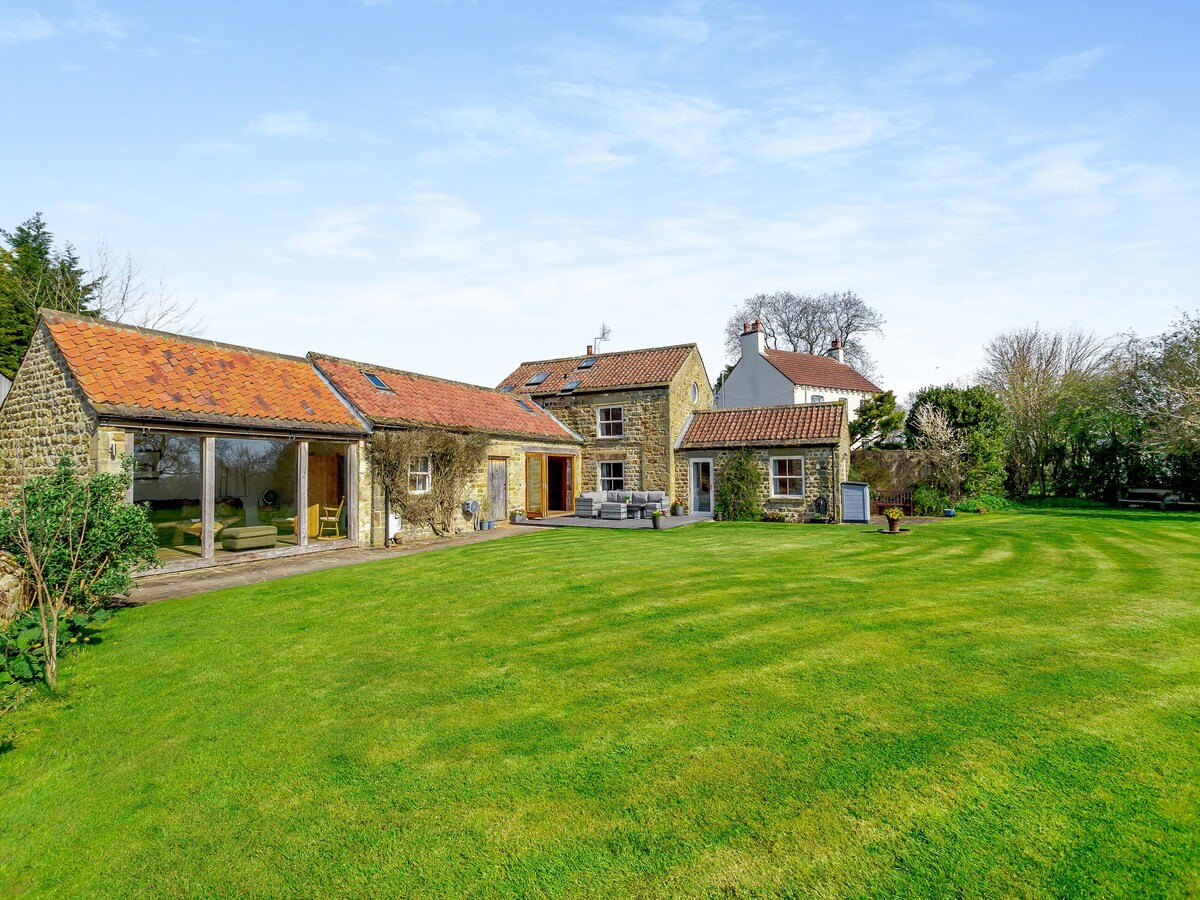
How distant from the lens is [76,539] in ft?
26.1

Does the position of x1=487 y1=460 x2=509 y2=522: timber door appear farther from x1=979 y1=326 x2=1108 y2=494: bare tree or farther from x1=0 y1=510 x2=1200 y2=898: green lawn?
x1=979 y1=326 x2=1108 y2=494: bare tree

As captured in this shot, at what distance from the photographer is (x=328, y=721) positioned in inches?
202

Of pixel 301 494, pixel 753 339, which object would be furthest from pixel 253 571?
pixel 753 339

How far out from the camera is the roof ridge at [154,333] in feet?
42.5

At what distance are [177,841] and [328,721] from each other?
1.53m

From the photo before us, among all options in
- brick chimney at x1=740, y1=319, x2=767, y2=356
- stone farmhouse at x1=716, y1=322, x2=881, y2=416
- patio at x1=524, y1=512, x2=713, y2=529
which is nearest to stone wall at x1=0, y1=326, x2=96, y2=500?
patio at x1=524, y1=512, x2=713, y2=529

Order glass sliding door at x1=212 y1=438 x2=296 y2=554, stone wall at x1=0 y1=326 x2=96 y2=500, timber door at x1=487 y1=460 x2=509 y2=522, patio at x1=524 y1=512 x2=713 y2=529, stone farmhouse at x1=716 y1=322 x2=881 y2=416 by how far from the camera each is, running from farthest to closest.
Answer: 1. stone farmhouse at x1=716 y1=322 x2=881 y2=416
2. timber door at x1=487 y1=460 x2=509 y2=522
3. patio at x1=524 y1=512 x2=713 y2=529
4. glass sliding door at x1=212 y1=438 x2=296 y2=554
5. stone wall at x1=0 y1=326 x2=96 y2=500

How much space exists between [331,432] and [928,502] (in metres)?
22.2

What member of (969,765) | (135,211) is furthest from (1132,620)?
(135,211)

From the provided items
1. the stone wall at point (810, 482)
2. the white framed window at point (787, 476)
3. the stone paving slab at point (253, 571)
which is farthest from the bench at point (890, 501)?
the stone paving slab at point (253, 571)

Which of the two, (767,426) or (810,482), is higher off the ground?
(767,426)

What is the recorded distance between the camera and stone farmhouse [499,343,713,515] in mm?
24594

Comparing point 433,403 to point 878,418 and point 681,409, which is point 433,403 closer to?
point 681,409

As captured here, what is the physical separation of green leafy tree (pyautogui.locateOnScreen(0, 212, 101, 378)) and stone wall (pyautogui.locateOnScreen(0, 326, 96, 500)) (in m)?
18.3
